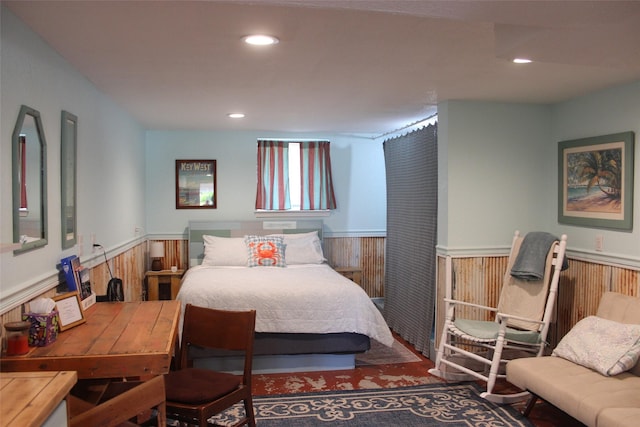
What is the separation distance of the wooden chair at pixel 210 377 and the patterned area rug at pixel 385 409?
63 cm

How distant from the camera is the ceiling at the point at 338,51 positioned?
172 cm

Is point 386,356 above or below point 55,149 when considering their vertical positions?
below

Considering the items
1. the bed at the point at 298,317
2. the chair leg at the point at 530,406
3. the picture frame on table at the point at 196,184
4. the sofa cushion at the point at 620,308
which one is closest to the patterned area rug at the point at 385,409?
the chair leg at the point at 530,406

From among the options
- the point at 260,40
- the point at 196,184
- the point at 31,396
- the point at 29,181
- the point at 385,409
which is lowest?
the point at 385,409

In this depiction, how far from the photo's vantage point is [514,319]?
3957 millimetres

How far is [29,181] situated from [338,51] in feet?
5.48

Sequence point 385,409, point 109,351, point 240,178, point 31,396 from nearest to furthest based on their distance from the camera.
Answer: point 31,396 < point 109,351 < point 385,409 < point 240,178

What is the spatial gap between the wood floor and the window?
8.21ft

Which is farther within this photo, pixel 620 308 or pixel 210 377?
pixel 620 308

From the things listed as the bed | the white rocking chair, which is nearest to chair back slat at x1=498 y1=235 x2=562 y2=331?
the white rocking chair

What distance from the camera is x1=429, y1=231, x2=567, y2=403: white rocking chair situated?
3.78 m

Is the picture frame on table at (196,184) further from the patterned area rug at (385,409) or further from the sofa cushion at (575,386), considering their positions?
the sofa cushion at (575,386)

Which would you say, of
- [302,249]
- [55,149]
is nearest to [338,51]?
[55,149]

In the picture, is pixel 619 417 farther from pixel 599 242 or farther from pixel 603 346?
pixel 599 242
